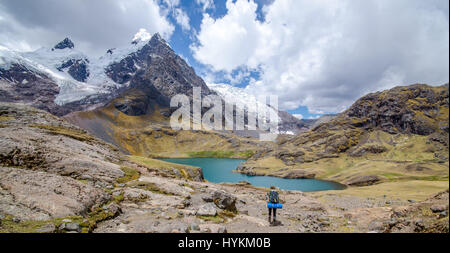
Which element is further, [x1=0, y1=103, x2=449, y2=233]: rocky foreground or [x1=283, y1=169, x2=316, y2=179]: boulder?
[x1=283, y1=169, x2=316, y2=179]: boulder

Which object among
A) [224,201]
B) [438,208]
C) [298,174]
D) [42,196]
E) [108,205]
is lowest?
[298,174]

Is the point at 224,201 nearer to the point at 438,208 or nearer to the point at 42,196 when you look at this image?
the point at 42,196

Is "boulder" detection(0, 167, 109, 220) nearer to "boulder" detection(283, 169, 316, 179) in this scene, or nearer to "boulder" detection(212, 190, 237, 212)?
"boulder" detection(212, 190, 237, 212)

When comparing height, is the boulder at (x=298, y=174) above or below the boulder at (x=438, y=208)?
below

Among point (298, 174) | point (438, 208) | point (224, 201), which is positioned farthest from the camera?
point (298, 174)

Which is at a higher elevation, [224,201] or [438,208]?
[438,208]

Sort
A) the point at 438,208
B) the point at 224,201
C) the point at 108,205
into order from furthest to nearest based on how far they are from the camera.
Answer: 1. the point at 224,201
2. the point at 108,205
3. the point at 438,208

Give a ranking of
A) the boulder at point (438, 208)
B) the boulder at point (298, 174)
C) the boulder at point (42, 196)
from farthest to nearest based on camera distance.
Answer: the boulder at point (298, 174)
the boulder at point (438, 208)
the boulder at point (42, 196)

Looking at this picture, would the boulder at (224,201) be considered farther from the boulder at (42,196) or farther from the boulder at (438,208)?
the boulder at (438,208)

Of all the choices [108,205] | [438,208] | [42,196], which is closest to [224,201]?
[108,205]

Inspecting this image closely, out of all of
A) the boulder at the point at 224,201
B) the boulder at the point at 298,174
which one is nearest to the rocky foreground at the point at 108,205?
the boulder at the point at 224,201

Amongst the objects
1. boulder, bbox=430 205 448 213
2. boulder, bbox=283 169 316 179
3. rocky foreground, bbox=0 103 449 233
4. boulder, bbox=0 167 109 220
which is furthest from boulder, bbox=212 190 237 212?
boulder, bbox=283 169 316 179
